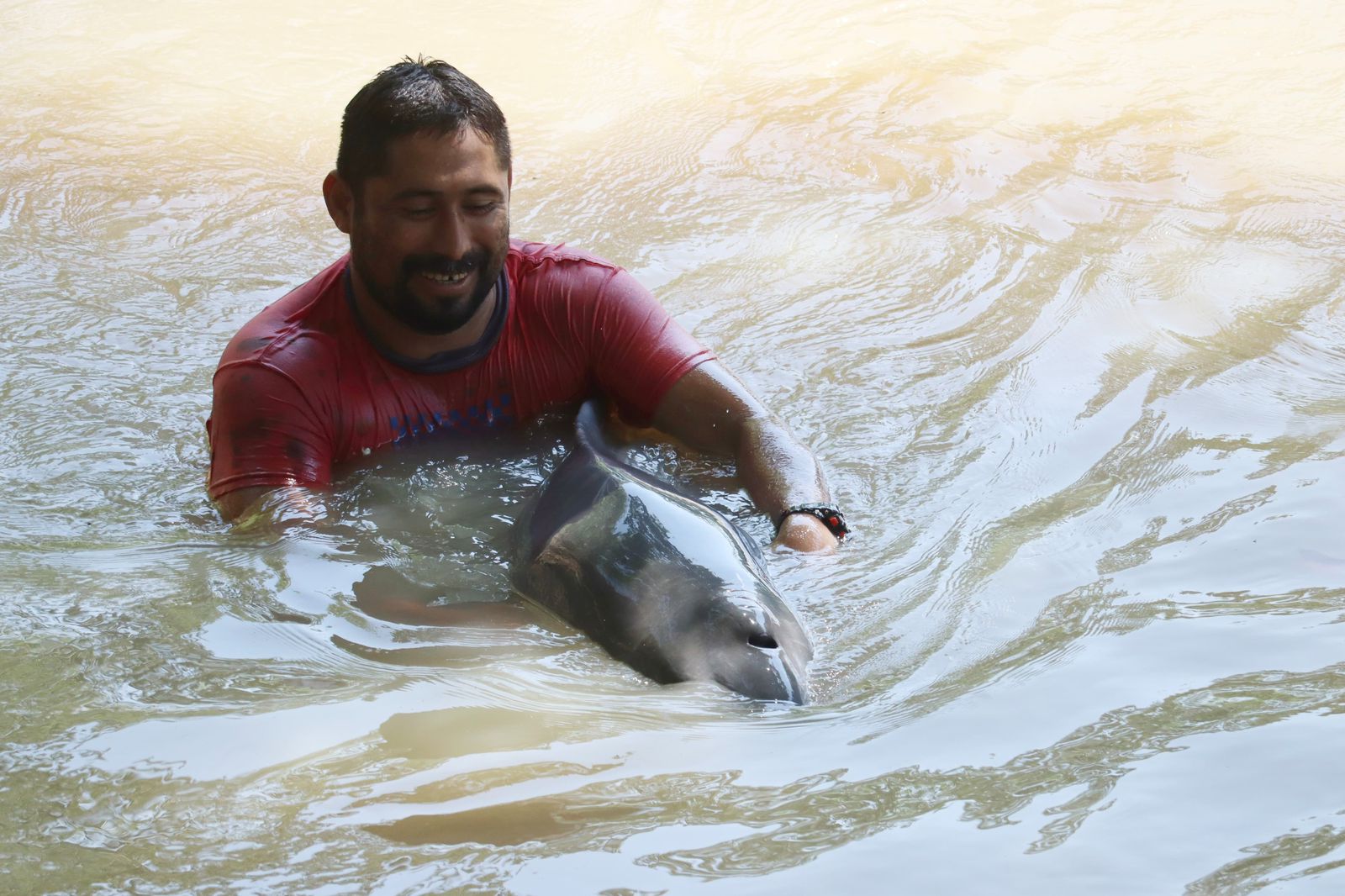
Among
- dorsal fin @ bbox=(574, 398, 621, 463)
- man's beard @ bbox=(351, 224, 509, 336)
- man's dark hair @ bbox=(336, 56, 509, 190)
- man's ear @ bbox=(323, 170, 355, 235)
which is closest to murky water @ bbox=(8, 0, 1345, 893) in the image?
dorsal fin @ bbox=(574, 398, 621, 463)

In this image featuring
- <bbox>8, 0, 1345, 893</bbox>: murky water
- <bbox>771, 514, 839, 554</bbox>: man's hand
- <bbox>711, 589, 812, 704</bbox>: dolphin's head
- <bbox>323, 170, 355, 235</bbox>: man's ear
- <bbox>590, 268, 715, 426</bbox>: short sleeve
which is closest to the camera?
<bbox>8, 0, 1345, 893</bbox>: murky water

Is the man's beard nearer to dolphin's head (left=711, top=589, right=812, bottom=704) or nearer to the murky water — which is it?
the murky water

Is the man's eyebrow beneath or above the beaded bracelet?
above

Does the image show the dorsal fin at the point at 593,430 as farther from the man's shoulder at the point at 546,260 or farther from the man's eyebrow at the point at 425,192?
the man's eyebrow at the point at 425,192

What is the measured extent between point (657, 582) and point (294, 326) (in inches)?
51.8

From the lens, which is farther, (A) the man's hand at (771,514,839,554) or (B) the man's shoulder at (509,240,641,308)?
(B) the man's shoulder at (509,240,641,308)

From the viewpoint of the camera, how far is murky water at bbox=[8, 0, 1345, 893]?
2084mm

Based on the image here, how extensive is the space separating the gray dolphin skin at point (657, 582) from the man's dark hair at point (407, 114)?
856 millimetres

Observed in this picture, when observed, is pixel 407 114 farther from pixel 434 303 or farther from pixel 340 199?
pixel 434 303

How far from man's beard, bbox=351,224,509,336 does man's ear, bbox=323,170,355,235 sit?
0.26 ft

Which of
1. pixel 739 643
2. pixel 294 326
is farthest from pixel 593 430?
pixel 739 643

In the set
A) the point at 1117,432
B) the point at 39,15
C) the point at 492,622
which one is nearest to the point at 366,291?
the point at 492,622

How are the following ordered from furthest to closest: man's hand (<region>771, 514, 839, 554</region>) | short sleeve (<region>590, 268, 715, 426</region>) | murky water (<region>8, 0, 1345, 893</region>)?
1. short sleeve (<region>590, 268, 715, 426</region>)
2. man's hand (<region>771, 514, 839, 554</region>)
3. murky water (<region>8, 0, 1345, 893</region>)

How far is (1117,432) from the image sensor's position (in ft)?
12.9
